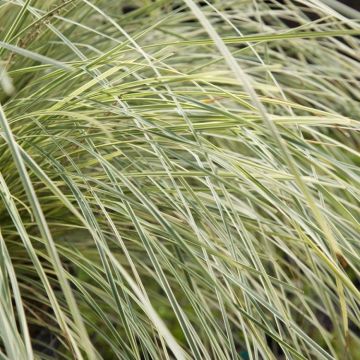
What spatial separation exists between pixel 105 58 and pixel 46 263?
0.44 metres

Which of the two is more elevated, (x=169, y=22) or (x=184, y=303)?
(x=169, y=22)

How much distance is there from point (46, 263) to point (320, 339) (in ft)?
3.09

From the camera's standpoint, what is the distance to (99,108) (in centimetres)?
106

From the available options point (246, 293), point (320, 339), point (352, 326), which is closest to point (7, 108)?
point (246, 293)

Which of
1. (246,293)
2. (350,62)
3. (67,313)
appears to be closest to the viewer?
(246,293)

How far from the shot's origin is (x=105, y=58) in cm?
104

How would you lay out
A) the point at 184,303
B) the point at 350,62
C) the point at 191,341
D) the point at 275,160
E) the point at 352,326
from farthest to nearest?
the point at 352,326
the point at 184,303
the point at 350,62
the point at 275,160
the point at 191,341

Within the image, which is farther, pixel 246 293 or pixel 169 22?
pixel 169 22

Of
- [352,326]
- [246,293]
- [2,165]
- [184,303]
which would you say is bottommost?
[352,326]

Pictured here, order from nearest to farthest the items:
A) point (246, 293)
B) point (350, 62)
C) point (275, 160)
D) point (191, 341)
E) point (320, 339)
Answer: point (191, 341), point (246, 293), point (275, 160), point (350, 62), point (320, 339)

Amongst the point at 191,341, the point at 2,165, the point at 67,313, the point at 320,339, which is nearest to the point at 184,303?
the point at 320,339

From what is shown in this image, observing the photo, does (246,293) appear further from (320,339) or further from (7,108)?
(320,339)

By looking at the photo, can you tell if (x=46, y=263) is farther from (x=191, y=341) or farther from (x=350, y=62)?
(x=350, y=62)

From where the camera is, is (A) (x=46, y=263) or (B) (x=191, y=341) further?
(A) (x=46, y=263)
